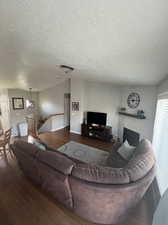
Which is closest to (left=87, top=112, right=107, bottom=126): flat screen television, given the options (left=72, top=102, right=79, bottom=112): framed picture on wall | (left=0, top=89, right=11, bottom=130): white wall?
(left=72, top=102, right=79, bottom=112): framed picture on wall

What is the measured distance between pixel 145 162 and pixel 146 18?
1.74 m

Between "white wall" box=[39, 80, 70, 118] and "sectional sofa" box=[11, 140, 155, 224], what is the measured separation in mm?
5361

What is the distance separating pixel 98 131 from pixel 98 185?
12.4 feet

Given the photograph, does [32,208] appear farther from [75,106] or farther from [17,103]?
[17,103]

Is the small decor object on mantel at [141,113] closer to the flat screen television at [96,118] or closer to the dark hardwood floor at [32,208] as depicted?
the flat screen television at [96,118]

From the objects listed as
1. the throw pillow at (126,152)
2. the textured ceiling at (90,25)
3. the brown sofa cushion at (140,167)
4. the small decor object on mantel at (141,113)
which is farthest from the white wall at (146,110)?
the textured ceiling at (90,25)

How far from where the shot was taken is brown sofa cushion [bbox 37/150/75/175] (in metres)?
1.52

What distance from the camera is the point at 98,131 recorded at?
5094mm

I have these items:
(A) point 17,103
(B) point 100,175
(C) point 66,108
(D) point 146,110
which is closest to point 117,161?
(B) point 100,175

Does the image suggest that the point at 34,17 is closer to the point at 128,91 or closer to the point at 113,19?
the point at 113,19

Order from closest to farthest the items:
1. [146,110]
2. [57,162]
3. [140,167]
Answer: [140,167], [57,162], [146,110]

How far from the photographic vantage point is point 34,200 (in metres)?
1.89

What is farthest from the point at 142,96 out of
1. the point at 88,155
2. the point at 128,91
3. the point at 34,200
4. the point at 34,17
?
the point at 34,200

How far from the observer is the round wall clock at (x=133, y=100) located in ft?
14.1
